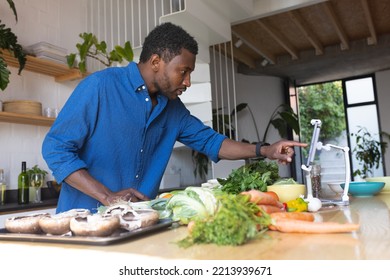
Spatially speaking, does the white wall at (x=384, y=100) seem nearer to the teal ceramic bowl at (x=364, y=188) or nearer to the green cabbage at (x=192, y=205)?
the teal ceramic bowl at (x=364, y=188)

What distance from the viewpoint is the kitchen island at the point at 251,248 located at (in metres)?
0.62

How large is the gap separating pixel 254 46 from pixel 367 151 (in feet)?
10.1

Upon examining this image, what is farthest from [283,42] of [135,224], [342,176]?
[135,224]

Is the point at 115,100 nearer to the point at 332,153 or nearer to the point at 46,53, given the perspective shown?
the point at 46,53

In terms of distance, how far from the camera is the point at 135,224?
83 centimetres

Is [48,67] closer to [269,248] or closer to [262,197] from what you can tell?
[262,197]

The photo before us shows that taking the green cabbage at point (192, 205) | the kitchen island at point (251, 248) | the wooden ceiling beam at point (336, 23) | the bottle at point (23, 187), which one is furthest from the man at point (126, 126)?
the wooden ceiling beam at point (336, 23)

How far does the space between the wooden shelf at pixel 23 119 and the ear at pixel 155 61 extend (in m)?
1.64

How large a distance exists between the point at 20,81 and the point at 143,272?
2894 mm

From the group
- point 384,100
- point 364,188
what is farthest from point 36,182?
point 384,100

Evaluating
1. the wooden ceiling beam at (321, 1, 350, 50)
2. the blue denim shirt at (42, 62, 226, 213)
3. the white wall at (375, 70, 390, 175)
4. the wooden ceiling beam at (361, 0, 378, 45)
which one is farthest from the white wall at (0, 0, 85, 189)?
the white wall at (375, 70, 390, 175)

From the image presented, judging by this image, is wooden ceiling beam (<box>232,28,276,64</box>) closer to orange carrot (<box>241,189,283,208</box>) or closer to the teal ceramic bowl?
the teal ceramic bowl

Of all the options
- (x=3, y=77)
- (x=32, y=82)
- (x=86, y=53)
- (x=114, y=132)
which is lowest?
(x=114, y=132)

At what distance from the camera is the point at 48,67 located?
10.2 ft
